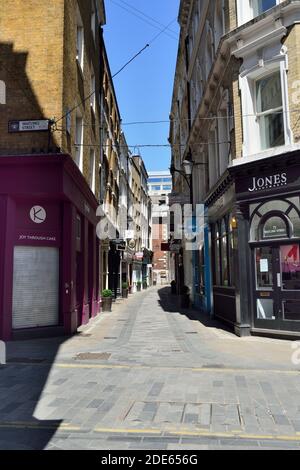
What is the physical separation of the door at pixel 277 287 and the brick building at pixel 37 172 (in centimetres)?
535

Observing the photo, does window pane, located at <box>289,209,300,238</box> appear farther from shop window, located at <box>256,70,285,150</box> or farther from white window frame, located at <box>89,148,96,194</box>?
white window frame, located at <box>89,148,96,194</box>

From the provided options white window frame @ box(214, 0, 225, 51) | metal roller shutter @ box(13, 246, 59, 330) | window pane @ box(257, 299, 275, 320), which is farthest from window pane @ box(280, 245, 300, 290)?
white window frame @ box(214, 0, 225, 51)

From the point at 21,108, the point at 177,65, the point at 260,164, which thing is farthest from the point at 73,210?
the point at 177,65

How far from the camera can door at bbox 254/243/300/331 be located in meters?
11.3

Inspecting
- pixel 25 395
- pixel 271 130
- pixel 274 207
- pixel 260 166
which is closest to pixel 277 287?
pixel 274 207

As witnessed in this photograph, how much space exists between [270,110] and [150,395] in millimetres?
8760

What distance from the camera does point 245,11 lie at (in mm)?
12930

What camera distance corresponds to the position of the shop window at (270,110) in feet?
39.5

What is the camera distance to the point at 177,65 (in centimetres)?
3092

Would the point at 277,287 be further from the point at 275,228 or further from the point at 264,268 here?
the point at 275,228

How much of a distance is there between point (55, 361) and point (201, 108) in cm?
1257

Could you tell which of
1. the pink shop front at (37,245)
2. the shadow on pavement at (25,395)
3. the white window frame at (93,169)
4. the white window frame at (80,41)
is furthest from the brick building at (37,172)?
the white window frame at (93,169)

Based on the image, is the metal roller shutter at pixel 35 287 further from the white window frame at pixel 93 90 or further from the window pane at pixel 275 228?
the white window frame at pixel 93 90

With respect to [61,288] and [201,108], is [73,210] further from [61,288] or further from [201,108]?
[201,108]
